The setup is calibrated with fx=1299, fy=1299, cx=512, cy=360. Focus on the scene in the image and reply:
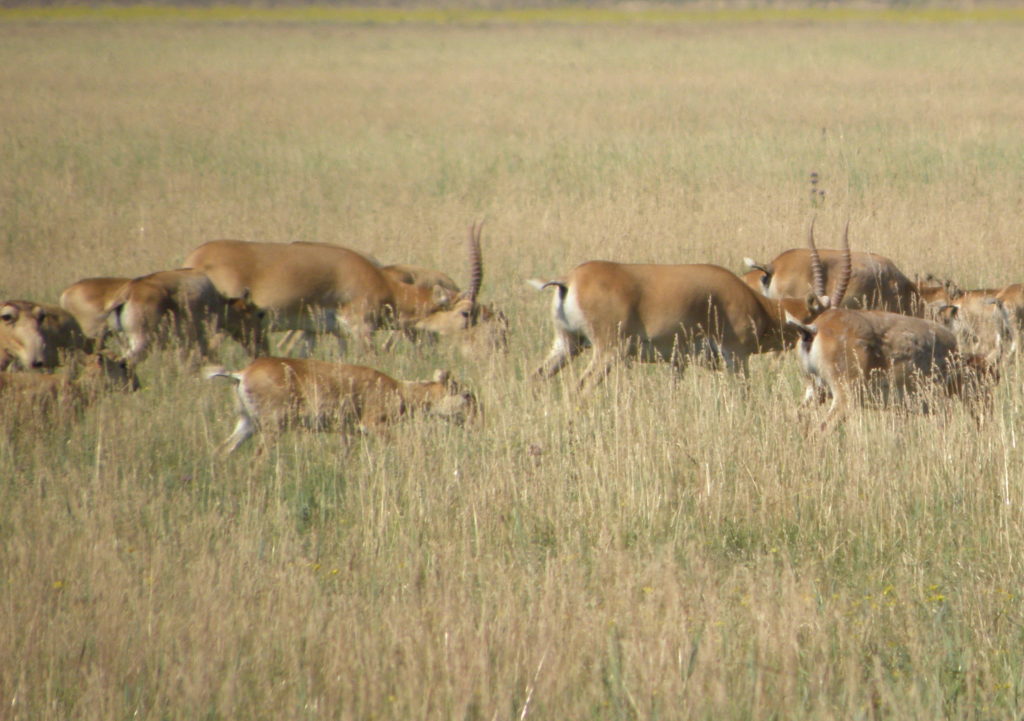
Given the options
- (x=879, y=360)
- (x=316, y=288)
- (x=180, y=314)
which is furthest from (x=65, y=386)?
(x=879, y=360)

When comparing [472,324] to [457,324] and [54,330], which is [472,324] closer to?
[457,324]

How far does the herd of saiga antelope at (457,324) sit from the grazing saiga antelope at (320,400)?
0.04 feet

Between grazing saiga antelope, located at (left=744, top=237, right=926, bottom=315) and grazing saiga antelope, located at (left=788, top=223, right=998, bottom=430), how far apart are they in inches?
95.1

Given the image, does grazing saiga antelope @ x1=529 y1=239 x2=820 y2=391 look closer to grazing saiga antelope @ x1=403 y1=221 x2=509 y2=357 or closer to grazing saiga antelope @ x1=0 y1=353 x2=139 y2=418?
grazing saiga antelope @ x1=403 y1=221 x2=509 y2=357

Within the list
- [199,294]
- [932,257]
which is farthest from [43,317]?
[932,257]

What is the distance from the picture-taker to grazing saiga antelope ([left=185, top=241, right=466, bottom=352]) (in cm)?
1066

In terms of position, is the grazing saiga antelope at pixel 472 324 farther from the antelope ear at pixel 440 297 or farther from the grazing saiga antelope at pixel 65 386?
the grazing saiga antelope at pixel 65 386

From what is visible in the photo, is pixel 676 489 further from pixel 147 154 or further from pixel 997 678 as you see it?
pixel 147 154

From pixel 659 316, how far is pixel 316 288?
3.06m

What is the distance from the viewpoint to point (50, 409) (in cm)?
759

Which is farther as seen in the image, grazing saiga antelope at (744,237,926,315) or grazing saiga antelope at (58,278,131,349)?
grazing saiga antelope at (744,237,926,315)

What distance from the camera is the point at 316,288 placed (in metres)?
10.8

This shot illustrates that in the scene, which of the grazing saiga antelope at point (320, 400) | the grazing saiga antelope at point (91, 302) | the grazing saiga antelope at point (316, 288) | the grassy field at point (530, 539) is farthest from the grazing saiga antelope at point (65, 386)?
the grazing saiga antelope at point (316, 288)

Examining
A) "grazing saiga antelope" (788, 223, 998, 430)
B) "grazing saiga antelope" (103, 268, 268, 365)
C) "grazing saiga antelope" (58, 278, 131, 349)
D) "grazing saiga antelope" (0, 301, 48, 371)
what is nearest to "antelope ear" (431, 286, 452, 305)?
"grazing saiga antelope" (103, 268, 268, 365)
